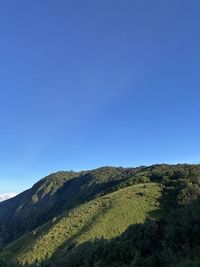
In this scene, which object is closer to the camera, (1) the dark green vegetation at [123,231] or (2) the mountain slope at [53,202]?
(1) the dark green vegetation at [123,231]

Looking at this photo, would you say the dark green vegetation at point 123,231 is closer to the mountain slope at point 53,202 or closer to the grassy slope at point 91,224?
the grassy slope at point 91,224

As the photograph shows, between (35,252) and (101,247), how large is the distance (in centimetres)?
3203

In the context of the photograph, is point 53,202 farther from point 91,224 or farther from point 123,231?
point 123,231

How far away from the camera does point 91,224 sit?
55938mm

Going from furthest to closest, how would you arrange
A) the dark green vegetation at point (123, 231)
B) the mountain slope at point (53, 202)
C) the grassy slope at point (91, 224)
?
the mountain slope at point (53, 202), the grassy slope at point (91, 224), the dark green vegetation at point (123, 231)

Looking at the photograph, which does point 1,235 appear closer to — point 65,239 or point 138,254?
point 65,239

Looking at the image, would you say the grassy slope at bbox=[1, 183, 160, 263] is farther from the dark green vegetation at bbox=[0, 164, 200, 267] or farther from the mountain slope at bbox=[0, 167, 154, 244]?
the mountain slope at bbox=[0, 167, 154, 244]

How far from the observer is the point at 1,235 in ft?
473

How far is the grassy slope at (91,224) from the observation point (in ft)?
163

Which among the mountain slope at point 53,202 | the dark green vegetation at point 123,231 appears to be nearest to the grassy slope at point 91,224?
the dark green vegetation at point 123,231

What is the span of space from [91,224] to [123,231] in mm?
8801

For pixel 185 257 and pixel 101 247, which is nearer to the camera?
pixel 185 257

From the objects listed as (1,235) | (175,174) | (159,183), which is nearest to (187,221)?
(159,183)

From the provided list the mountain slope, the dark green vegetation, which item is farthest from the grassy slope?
the mountain slope
